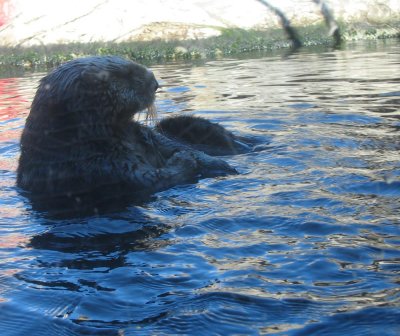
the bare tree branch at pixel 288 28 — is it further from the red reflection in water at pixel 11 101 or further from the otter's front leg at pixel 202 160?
the otter's front leg at pixel 202 160

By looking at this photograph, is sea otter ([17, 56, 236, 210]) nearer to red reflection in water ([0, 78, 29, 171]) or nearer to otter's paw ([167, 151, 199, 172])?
otter's paw ([167, 151, 199, 172])

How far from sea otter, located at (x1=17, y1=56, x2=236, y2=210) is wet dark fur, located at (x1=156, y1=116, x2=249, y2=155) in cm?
75

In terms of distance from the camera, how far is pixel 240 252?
2.46m

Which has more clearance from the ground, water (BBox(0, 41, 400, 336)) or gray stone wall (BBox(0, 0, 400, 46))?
gray stone wall (BBox(0, 0, 400, 46))

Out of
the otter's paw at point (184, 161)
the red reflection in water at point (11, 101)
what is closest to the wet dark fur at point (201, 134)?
the otter's paw at point (184, 161)

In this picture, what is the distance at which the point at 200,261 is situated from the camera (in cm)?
239

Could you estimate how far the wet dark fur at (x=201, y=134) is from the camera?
4570mm

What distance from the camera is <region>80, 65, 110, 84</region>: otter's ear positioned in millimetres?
3588

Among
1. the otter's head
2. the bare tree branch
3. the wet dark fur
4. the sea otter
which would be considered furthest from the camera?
the bare tree branch

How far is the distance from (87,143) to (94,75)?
1.30 ft

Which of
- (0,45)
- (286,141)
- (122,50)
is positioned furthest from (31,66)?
(286,141)

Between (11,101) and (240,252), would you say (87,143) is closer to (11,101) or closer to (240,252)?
(240,252)

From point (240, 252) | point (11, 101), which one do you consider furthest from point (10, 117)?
point (240, 252)

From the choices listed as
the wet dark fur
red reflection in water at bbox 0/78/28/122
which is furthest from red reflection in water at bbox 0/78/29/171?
the wet dark fur
